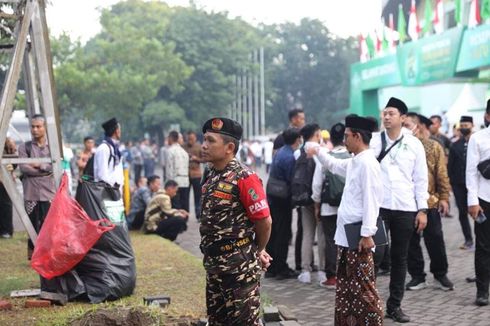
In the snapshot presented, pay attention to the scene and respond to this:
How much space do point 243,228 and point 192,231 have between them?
9375 millimetres

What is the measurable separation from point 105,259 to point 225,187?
3.14 meters

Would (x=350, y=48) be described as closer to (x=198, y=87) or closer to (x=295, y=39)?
(x=295, y=39)

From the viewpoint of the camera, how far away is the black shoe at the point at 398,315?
6422 mm

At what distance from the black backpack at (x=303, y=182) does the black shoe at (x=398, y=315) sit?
85.1 inches

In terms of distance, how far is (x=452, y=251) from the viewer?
34.3 feet

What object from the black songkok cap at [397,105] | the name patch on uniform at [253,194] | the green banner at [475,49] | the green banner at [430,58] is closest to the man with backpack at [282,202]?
the black songkok cap at [397,105]

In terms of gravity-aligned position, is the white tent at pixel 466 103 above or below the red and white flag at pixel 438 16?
below

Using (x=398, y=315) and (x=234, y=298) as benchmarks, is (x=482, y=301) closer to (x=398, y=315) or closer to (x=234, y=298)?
(x=398, y=315)

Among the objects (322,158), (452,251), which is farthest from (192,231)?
(322,158)

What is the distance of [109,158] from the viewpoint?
8.84 metres

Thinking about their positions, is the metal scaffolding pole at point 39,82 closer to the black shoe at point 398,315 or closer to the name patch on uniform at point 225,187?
the name patch on uniform at point 225,187

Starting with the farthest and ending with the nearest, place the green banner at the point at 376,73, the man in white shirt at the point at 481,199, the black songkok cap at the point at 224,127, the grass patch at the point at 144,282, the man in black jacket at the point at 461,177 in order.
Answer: the green banner at the point at 376,73 < the man in black jacket at the point at 461,177 < the man in white shirt at the point at 481,199 < the grass patch at the point at 144,282 < the black songkok cap at the point at 224,127

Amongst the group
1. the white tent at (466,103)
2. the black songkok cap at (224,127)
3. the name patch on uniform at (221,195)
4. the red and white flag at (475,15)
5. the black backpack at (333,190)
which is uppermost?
the red and white flag at (475,15)

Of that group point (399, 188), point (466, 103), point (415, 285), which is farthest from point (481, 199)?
point (466, 103)
